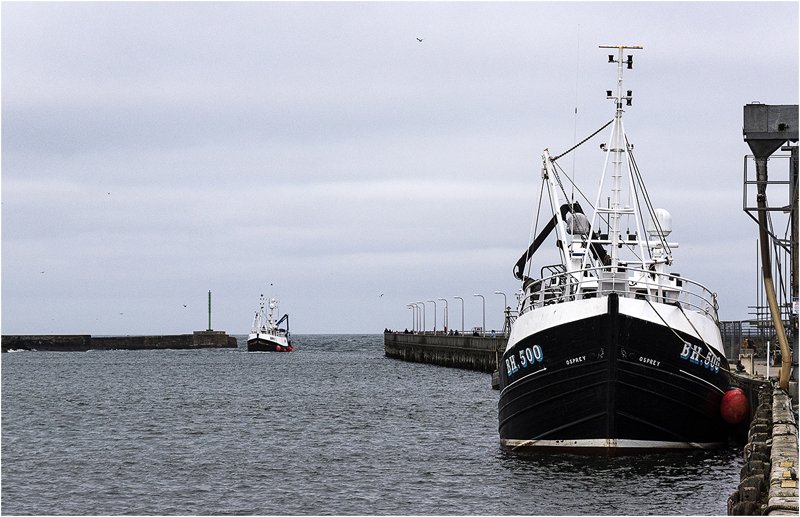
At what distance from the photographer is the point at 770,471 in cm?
1988

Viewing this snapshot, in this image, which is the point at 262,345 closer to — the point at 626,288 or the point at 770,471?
the point at 626,288

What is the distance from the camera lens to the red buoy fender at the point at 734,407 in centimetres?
3070

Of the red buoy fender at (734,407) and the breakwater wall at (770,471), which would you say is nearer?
the breakwater wall at (770,471)

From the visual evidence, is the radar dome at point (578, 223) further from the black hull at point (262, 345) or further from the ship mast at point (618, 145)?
the black hull at point (262, 345)

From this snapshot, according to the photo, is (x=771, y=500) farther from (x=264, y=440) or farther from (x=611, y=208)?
(x=264, y=440)

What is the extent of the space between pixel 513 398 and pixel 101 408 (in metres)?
34.9

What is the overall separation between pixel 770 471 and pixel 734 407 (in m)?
11.1

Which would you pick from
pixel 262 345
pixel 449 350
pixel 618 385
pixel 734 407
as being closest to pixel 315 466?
pixel 618 385

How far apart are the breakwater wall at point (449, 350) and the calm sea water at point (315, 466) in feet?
105

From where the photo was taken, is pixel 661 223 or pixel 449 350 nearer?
pixel 661 223

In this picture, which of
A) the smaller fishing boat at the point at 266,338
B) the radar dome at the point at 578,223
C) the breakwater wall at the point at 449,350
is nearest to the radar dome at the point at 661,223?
the radar dome at the point at 578,223

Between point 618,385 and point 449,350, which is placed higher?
point 618,385

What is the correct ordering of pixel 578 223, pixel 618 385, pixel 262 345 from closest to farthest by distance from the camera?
1. pixel 618 385
2. pixel 578 223
3. pixel 262 345

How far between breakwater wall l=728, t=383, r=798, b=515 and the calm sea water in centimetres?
180
